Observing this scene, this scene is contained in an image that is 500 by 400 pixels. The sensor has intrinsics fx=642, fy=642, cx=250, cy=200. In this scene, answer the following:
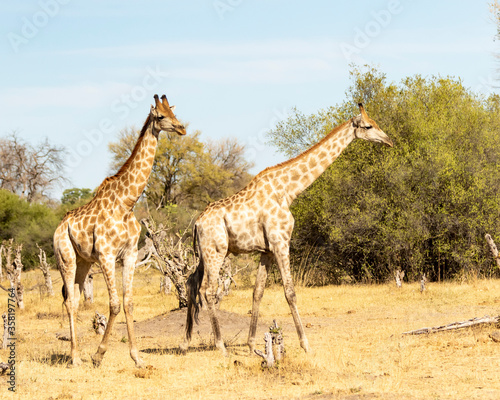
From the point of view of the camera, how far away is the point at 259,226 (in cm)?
969

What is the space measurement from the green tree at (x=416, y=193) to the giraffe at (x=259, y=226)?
32.3 ft

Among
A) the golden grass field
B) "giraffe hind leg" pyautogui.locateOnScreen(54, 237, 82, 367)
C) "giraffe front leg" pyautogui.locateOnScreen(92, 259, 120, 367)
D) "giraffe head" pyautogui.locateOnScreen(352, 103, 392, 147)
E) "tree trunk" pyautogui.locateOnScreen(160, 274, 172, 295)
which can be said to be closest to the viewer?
the golden grass field

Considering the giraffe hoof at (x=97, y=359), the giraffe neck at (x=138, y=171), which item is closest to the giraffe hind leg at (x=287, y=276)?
the giraffe neck at (x=138, y=171)

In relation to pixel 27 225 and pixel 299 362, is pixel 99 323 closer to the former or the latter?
pixel 299 362

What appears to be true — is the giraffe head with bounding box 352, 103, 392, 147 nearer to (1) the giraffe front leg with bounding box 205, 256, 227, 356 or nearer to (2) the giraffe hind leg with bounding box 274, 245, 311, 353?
(2) the giraffe hind leg with bounding box 274, 245, 311, 353

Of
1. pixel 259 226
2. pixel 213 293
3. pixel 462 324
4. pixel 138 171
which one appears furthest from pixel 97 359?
pixel 462 324

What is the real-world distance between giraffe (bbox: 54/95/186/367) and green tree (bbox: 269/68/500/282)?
1145 centimetres

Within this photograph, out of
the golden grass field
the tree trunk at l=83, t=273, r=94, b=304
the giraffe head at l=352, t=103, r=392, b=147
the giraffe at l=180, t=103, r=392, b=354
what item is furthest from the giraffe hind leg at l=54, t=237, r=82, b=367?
the tree trunk at l=83, t=273, r=94, b=304

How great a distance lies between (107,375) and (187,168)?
3377cm

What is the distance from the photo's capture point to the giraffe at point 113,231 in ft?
29.6

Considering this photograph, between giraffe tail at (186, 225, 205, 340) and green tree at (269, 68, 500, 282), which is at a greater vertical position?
green tree at (269, 68, 500, 282)

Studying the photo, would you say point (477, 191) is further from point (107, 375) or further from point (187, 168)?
point (187, 168)

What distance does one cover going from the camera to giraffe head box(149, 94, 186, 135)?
30.0ft

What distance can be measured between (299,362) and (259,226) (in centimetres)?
218
